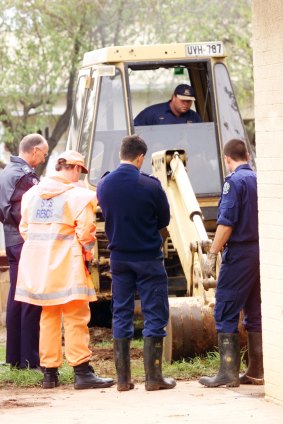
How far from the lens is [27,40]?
26.1 m

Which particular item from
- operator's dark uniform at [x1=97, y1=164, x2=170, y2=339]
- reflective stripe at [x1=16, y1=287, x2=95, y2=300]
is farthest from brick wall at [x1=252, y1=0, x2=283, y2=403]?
reflective stripe at [x1=16, y1=287, x2=95, y2=300]

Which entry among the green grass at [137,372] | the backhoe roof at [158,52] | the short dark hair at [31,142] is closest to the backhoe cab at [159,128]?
the backhoe roof at [158,52]

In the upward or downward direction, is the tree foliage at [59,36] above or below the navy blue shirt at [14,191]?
above

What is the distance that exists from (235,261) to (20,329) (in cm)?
243

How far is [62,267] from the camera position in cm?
1002

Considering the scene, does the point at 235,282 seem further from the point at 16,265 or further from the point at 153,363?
the point at 16,265

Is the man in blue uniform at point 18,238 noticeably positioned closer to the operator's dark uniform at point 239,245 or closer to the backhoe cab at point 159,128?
the operator's dark uniform at point 239,245

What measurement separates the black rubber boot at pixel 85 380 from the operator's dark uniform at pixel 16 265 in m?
0.91

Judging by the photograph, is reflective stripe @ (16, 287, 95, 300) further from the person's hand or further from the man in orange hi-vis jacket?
the person's hand

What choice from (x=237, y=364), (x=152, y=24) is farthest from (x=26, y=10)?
(x=237, y=364)

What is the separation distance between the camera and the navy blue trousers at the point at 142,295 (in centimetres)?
959

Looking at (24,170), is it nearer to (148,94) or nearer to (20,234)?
(20,234)

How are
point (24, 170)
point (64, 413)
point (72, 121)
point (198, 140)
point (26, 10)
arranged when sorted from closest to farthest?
point (64, 413) → point (24, 170) → point (198, 140) → point (72, 121) → point (26, 10)

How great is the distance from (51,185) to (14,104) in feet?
54.8
